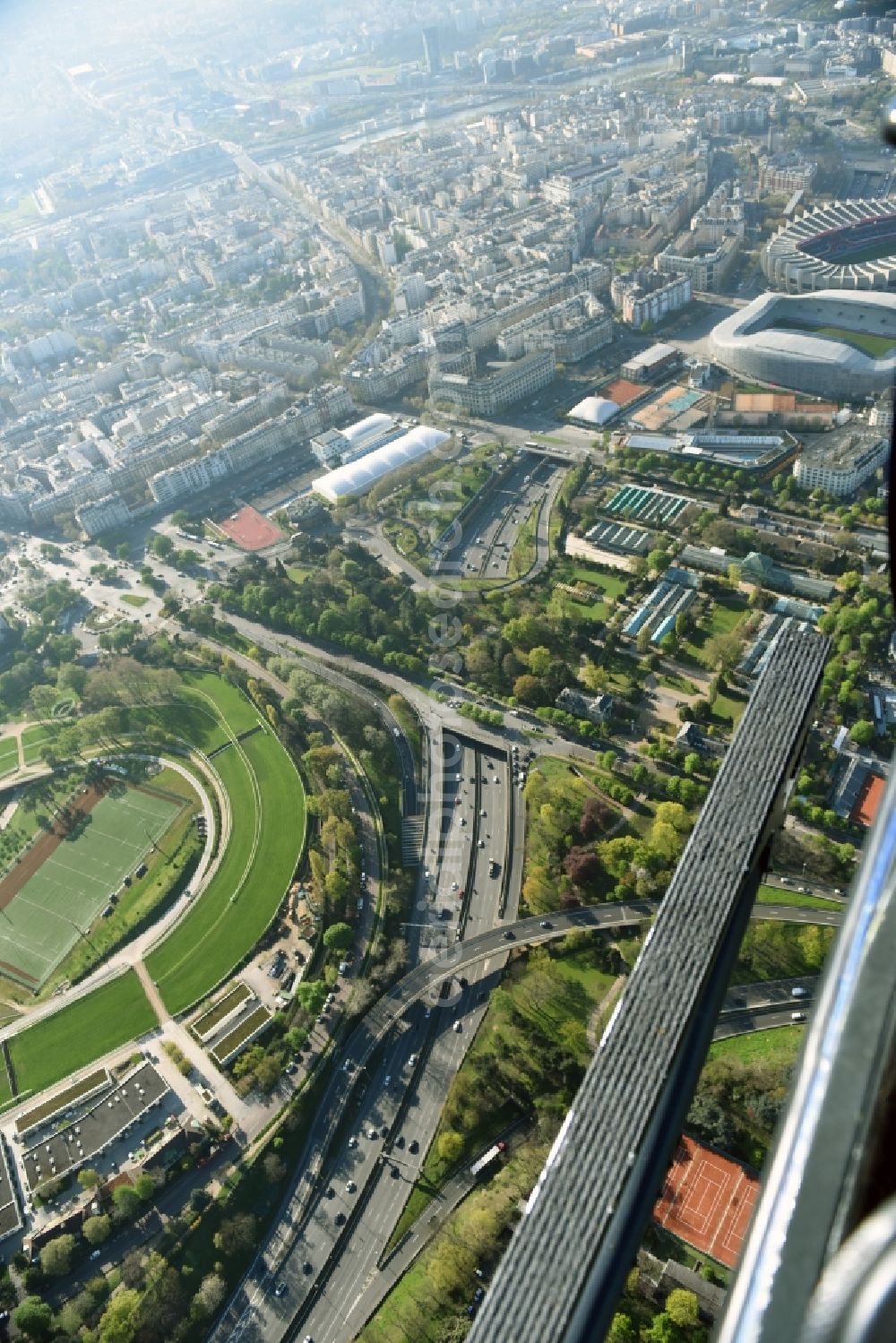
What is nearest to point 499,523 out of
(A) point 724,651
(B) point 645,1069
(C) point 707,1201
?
(A) point 724,651

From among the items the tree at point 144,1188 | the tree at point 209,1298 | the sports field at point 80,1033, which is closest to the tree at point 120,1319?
the tree at point 209,1298

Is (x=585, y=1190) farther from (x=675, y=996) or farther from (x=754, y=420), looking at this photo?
(x=754, y=420)

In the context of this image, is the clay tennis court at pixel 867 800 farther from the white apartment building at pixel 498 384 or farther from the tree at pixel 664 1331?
the white apartment building at pixel 498 384

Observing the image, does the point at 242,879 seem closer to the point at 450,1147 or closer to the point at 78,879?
the point at 78,879

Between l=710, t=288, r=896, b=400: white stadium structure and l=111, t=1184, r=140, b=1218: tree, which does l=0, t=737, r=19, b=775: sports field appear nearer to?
l=111, t=1184, r=140, b=1218: tree

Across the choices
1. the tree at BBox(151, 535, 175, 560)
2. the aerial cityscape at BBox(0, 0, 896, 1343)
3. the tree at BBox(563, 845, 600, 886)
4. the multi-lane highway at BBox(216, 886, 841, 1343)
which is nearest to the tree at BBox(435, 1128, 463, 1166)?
the aerial cityscape at BBox(0, 0, 896, 1343)

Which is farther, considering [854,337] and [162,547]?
[854,337]
